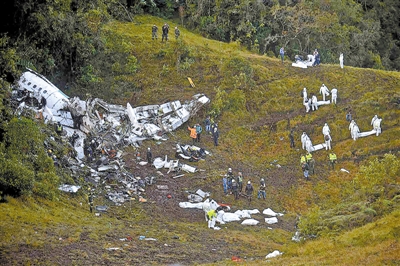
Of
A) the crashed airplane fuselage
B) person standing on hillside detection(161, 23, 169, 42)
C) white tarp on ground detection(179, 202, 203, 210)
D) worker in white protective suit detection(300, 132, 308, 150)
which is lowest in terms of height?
white tarp on ground detection(179, 202, 203, 210)

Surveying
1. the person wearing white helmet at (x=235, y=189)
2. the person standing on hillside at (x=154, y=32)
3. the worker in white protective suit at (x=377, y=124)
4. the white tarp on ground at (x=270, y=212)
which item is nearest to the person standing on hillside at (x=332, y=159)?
the worker in white protective suit at (x=377, y=124)

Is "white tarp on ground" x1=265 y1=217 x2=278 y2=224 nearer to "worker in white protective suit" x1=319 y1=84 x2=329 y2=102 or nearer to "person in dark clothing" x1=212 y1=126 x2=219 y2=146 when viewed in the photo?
"person in dark clothing" x1=212 y1=126 x2=219 y2=146

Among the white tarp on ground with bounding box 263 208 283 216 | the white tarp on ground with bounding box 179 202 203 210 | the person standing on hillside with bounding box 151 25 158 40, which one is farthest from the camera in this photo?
the person standing on hillside with bounding box 151 25 158 40

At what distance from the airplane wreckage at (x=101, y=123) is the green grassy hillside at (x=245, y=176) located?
0.90 meters

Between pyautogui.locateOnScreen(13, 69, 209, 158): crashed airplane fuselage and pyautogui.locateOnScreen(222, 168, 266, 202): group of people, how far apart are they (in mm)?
6237

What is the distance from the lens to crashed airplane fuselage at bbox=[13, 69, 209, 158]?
3269 cm

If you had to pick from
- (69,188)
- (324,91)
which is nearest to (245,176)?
(324,91)

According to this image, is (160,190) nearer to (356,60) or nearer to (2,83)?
(2,83)

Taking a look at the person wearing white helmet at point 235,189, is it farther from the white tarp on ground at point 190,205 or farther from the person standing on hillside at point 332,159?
the person standing on hillside at point 332,159

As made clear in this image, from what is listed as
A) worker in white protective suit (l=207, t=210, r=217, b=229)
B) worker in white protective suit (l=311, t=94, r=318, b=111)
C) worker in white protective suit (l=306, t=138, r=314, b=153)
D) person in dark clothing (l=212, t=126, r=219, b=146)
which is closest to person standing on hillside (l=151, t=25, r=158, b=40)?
person in dark clothing (l=212, t=126, r=219, b=146)

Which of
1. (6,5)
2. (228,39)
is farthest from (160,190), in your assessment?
(228,39)

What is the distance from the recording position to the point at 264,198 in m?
30.3

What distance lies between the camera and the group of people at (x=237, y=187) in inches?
1162

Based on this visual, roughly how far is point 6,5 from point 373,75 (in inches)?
1170
